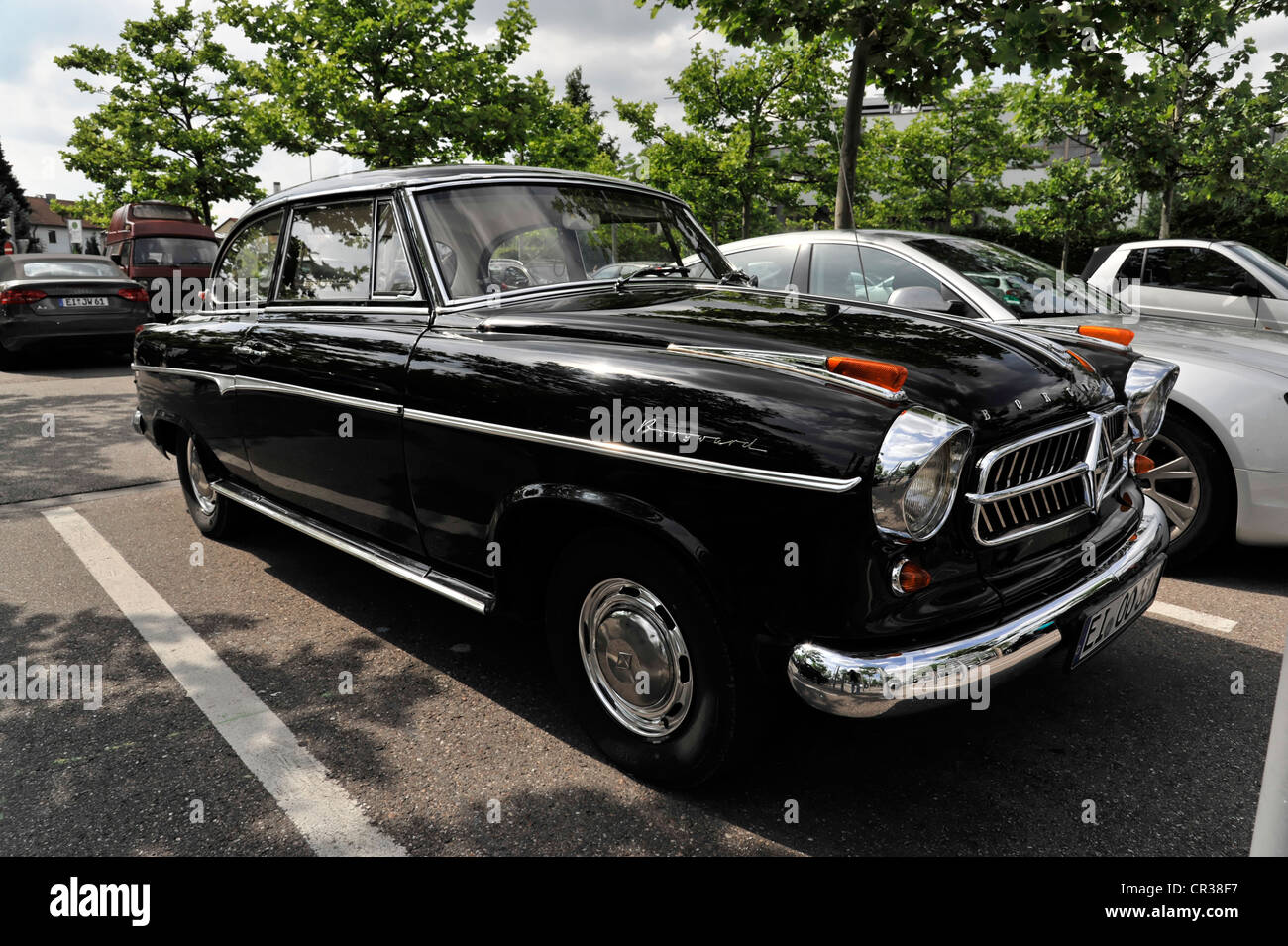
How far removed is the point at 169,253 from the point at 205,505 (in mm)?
15819

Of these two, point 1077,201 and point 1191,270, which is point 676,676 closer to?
point 1191,270

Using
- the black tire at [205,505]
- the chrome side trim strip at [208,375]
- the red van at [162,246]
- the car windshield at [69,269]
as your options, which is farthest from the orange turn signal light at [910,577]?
the red van at [162,246]

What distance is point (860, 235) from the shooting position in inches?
234

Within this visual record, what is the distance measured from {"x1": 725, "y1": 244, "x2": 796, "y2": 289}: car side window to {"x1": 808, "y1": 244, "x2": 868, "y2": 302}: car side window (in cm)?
19

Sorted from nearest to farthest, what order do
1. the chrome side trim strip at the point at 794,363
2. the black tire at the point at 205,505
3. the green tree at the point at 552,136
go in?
the chrome side trim strip at the point at 794,363, the black tire at the point at 205,505, the green tree at the point at 552,136

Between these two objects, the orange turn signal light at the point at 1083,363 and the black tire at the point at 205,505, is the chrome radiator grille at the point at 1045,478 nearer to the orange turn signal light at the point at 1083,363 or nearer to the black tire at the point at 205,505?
the orange turn signal light at the point at 1083,363

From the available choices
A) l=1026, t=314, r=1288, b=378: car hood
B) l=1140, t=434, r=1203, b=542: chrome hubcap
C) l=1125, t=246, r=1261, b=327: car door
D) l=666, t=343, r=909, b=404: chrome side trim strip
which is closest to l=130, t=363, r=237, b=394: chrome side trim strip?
l=666, t=343, r=909, b=404: chrome side trim strip

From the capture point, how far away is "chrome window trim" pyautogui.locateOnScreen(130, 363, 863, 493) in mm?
2152

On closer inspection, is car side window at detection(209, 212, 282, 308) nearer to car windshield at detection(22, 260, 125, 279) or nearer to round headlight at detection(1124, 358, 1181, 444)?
round headlight at detection(1124, 358, 1181, 444)

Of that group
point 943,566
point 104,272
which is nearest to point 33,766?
point 943,566

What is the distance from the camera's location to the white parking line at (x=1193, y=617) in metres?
3.89

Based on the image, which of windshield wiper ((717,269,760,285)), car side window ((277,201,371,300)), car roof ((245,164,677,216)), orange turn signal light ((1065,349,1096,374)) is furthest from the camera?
windshield wiper ((717,269,760,285))

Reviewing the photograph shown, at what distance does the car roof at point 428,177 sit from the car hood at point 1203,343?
9.13 feet

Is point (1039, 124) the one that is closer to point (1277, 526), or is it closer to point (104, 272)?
point (1277, 526)
